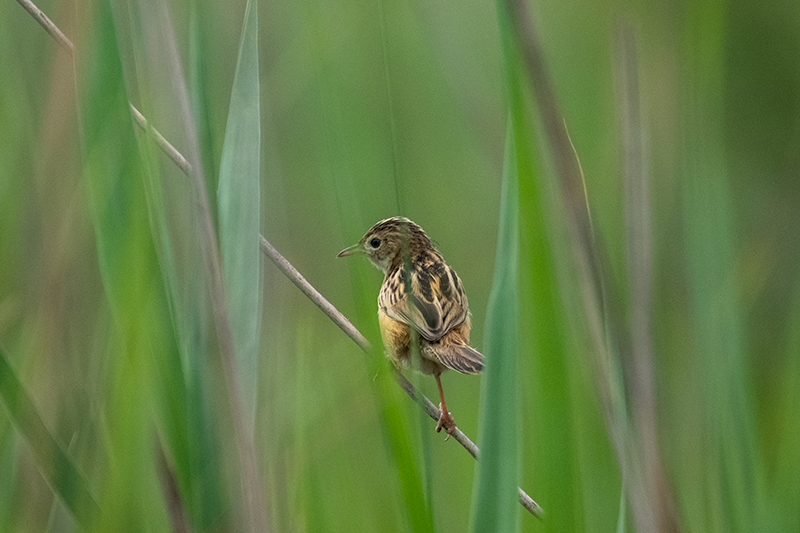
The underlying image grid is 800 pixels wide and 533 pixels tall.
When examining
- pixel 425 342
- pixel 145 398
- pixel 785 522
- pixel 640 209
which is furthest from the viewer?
pixel 425 342

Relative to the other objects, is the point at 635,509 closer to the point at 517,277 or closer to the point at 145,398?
the point at 517,277

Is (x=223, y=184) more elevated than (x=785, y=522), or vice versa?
(x=223, y=184)

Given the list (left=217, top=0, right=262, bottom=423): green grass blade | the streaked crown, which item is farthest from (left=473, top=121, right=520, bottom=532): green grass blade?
the streaked crown

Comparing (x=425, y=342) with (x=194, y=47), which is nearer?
(x=194, y=47)

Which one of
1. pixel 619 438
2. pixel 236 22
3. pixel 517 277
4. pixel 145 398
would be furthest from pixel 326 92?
pixel 236 22

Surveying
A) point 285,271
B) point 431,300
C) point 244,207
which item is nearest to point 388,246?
point 431,300

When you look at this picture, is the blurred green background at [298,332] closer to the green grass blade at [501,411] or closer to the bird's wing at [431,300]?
the green grass blade at [501,411]

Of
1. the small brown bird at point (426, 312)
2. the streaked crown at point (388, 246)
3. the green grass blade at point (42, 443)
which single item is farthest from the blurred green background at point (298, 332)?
the streaked crown at point (388, 246)
